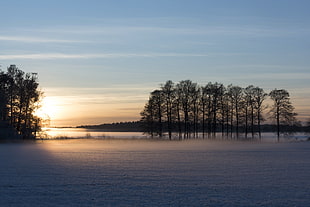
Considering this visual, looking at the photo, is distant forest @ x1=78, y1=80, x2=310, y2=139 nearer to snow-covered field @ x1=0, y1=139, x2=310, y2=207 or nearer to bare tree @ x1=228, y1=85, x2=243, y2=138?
bare tree @ x1=228, y1=85, x2=243, y2=138

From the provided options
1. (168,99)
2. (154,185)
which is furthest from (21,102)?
(154,185)

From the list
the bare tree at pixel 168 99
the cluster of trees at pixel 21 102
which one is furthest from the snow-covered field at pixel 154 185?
the bare tree at pixel 168 99

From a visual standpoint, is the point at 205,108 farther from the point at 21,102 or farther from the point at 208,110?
the point at 21,102

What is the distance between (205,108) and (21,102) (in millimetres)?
34785

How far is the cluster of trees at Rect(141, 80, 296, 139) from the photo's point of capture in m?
76.6

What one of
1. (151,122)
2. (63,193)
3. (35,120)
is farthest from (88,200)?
(151,122)

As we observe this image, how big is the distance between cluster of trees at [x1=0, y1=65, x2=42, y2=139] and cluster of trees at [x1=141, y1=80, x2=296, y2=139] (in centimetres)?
2001

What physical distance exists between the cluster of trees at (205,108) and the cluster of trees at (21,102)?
65.7 ft

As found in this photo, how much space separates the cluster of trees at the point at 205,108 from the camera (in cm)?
7657

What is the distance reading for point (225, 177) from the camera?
18.8 m

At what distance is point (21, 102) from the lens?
223 feet

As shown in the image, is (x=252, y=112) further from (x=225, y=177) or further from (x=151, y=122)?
(x=225, y=177)

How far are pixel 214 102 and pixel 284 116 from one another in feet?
44.8

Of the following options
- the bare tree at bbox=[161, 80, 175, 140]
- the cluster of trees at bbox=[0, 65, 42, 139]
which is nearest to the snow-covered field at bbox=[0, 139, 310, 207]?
the cluster of trees at bbox=[0, 65, 42, 139]
